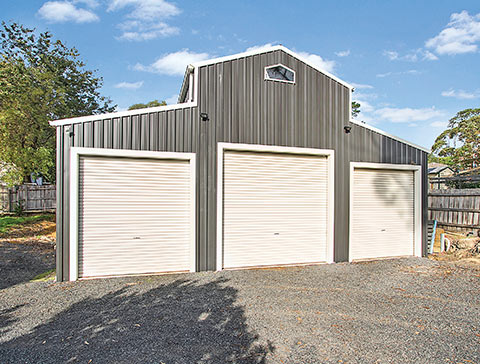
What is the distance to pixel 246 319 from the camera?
335 centimetres

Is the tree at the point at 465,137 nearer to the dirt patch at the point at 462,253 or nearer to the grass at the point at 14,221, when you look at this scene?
the dirt patch at the point at 462,253

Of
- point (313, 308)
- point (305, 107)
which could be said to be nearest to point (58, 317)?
point (313, 308)

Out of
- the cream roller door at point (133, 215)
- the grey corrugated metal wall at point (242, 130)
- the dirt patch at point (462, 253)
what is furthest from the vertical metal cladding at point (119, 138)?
the dirt patch at point (462, 253)

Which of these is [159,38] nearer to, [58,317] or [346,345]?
[58,317]

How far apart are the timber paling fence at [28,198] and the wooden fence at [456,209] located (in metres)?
18.6

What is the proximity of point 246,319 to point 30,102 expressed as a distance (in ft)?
44.4

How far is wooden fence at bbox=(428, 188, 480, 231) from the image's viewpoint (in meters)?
7.03

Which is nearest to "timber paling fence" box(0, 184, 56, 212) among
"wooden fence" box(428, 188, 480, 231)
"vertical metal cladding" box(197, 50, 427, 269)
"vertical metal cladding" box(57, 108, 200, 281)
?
"vertical metal cladding" box(57, 108, 200, 281)

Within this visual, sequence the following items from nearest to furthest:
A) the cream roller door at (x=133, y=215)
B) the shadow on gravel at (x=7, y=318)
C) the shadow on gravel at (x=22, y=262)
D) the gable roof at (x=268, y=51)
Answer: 1. the shadow on gravel at (x=7, y=318)
2. the cream roller door at (x=133, y=215)
3. the shadow on gravel at (x=22, y=262)
4. the gable roof at (x=268, y=51)

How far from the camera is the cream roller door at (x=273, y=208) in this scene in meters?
5.69

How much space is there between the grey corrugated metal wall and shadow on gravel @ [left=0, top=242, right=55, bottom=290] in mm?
1335

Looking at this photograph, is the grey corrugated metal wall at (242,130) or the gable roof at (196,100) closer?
the gable roof at (196,100)

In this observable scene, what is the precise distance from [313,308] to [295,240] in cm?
242

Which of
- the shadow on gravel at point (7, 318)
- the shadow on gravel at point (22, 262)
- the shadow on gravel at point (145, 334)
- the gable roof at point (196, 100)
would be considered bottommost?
the shadow on gravel at point (22, 262)
